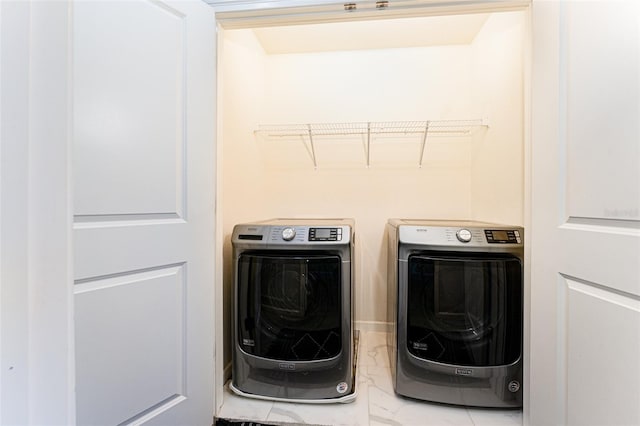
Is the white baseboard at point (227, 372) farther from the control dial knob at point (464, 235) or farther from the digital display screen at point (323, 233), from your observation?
the control dial knob at point (464, 235)

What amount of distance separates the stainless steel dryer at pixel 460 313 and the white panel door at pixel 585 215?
146 mm

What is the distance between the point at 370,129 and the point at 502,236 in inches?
47.0

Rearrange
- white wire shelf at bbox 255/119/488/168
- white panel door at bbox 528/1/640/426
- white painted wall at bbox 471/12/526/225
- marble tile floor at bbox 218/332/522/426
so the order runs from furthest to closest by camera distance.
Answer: white wire shelf at bbox 255/119/488/168 → white painted wall at bbox 471/12/526/225 → marble tile floor at bbox 218/332/522/426 → white panel door at bbox 528/1/640/426

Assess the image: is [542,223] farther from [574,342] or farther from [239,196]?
[239,196]

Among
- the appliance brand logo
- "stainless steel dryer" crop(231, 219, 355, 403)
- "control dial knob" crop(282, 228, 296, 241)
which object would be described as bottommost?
the appliance brand logo

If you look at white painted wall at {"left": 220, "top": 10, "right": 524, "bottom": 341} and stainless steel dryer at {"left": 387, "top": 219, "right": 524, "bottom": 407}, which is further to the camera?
white painted wall at {"left": 220, "top": 10, "right": 524, "bottom": 341}

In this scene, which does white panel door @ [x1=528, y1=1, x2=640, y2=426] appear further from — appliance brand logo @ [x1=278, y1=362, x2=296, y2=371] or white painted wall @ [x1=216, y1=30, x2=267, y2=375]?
white painted wall @ [x1=216, y1=30, x2=267, y2=375]

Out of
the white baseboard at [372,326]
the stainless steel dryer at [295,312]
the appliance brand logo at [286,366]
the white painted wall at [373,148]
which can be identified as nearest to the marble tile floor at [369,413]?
the stainless steel dryer at [295,312]

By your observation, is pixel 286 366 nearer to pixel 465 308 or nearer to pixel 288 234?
pixel 288 234

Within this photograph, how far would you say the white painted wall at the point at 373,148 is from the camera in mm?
2070

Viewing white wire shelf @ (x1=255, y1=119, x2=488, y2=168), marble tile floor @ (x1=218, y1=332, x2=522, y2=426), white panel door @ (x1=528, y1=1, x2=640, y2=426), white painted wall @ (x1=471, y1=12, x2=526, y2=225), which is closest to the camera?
white panel door @ (x1=528, y1=1, x2=640, y2=426)

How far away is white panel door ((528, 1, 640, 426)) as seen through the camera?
78cm

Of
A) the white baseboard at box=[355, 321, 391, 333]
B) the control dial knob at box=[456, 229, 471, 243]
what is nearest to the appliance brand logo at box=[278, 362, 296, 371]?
the white baseboard at box=[355, 321, 391, 333]

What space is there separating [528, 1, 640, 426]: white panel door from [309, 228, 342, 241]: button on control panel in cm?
85
